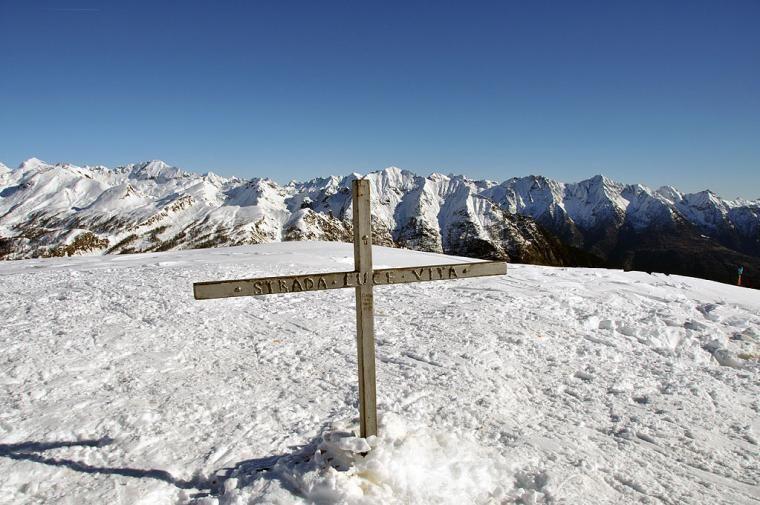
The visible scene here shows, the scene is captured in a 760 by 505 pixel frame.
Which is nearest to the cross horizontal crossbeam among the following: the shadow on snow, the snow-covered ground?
the snow-covered ground

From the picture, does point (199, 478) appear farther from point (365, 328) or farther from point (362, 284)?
point (362, 284)

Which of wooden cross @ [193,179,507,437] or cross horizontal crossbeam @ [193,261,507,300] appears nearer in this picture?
cross horizontal crossbeam @ [193,261,507,300]

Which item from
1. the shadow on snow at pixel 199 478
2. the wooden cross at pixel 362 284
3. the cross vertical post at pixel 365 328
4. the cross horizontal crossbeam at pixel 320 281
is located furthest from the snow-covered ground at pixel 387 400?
the cross horizontal crossbeam at pixel 320 281

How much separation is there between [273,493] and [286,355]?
196 inches

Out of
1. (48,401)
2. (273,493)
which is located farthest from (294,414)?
(48,401)

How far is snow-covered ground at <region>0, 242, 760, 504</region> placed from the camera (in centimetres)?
546

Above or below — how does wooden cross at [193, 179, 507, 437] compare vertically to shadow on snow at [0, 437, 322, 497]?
above

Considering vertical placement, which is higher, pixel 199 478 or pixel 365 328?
pixel 365 328

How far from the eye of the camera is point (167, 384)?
8.35 m

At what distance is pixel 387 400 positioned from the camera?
7.78 m

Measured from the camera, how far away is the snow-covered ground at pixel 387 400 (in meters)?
5.46

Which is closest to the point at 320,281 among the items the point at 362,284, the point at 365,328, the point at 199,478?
the point at 362,284

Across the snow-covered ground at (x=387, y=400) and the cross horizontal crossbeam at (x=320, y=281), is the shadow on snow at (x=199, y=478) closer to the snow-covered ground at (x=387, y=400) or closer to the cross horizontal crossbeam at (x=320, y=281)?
the snow-covered ground at (x=387, y=400)

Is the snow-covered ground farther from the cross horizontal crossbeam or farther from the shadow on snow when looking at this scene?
the cross horizontal crossbeam
